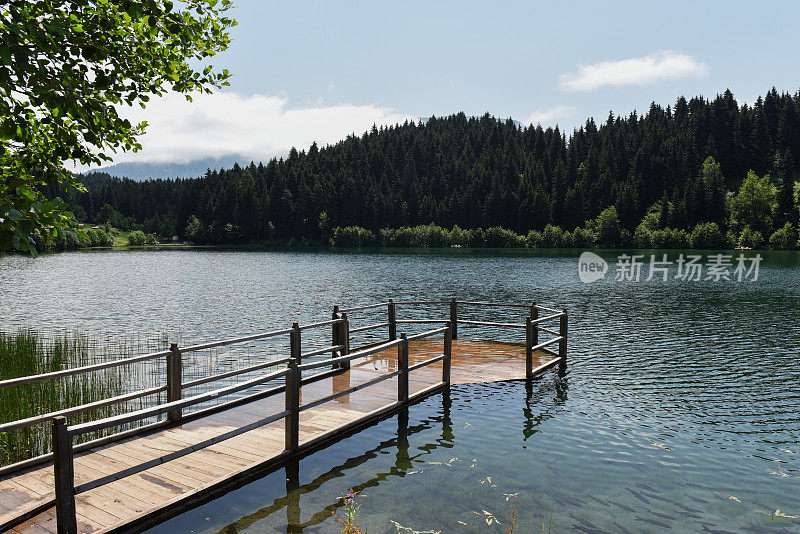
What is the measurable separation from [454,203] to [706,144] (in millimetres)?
90515

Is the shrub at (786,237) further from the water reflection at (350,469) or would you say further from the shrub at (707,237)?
the water reflection at (350,469)

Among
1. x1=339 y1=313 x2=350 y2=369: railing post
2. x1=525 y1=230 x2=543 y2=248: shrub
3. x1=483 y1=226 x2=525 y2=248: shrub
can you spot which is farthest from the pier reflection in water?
x1=483 y1=226 x2=525 y2=248: shrub

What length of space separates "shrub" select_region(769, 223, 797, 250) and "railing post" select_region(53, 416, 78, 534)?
164 m

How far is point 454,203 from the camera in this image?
190 m

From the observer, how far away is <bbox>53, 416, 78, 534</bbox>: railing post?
21.0 ft

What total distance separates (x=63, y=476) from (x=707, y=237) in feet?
535

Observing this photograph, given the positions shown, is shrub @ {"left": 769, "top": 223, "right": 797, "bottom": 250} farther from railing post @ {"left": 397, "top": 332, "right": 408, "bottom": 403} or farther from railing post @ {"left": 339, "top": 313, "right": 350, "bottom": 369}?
railing post @ {"left": 397, "top": 332, "right": 408, "bottom": 403}

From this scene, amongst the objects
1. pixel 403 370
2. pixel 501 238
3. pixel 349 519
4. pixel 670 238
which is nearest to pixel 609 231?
pixel 670 238

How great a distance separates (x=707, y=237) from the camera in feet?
477

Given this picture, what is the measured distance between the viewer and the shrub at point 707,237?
5723 inches

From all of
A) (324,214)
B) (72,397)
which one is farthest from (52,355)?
(324,214)

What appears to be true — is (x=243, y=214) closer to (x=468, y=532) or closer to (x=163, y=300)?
(x=163, y=300)

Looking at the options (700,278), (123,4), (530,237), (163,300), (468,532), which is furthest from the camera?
(530,237)

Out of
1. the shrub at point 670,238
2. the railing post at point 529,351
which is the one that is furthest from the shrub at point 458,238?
the railing post at point 529,351
